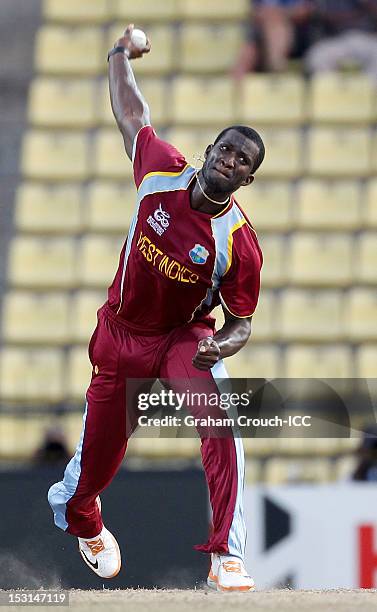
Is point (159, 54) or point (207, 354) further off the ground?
point (159, 54)

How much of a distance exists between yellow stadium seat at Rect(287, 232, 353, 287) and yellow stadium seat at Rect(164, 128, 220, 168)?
1.26 m

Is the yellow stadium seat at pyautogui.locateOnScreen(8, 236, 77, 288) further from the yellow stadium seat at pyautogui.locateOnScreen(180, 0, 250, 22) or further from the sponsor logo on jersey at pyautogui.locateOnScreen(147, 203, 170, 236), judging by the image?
the sponsor logo on jersey at pyautogui.locateOnScreen(147, 203, 170, 236)

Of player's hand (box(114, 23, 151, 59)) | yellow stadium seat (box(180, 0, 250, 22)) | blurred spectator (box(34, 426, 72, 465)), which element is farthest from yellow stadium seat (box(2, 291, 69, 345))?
player's hand (box(114, 23, 151, 59))

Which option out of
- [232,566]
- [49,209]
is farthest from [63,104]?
[232,566]

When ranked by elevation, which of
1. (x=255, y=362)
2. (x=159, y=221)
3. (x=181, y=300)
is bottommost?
(x=255, y=362)

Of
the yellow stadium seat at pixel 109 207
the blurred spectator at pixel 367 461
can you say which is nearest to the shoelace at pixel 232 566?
the blurred spectator at pixel 367 461

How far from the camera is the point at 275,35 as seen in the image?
478 inches

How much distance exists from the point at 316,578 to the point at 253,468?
1949 mm

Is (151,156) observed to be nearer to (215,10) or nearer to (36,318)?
(36,318)

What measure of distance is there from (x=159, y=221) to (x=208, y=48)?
7.21 m

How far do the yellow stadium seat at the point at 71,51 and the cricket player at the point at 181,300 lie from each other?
6.74 meters

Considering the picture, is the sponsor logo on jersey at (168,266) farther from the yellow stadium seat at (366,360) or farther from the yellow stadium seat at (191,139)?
the yellow stadium seat at (191,139)

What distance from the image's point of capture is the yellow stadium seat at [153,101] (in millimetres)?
12367

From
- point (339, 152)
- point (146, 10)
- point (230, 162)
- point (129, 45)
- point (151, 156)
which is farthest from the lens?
point (146, 10)
